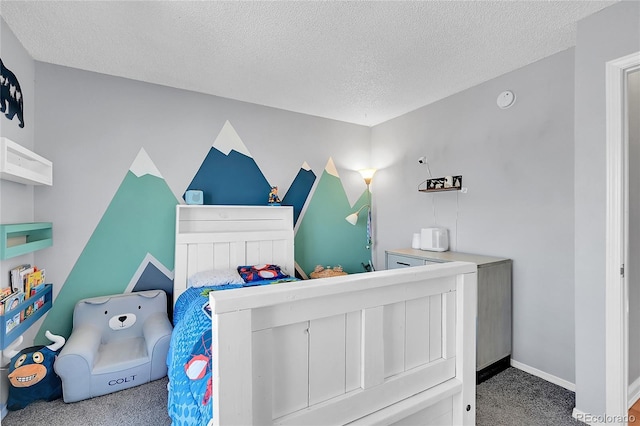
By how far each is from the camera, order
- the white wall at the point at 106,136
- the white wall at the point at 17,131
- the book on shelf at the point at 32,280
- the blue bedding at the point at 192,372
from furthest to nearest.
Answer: the white wall at the point at 106,136 → the book on shelf at the point at 32,280 → the white wall at the point at 17,131 → the blue bedding at the point at 192,372

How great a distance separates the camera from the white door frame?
5.37 feet

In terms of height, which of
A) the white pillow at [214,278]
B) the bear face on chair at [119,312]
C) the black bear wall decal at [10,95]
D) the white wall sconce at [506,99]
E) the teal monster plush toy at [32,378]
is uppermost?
the white wall sconce at [506,99]

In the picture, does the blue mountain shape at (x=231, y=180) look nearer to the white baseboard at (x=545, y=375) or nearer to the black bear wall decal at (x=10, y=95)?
the black bear wall decal at (x=10, y=95)

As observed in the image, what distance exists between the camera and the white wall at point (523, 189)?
215 centimetres

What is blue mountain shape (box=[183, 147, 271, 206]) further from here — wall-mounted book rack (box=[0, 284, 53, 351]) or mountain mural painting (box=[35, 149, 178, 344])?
wall-mounted book rack (box=[0, 284, 53, 351])

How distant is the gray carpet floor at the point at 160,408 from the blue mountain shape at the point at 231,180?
1.63 m

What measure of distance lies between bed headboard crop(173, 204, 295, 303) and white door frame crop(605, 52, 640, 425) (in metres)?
2.40

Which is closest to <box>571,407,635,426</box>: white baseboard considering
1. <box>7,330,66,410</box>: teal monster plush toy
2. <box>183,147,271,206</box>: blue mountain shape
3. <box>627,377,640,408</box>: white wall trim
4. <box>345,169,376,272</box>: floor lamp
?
<box>627,377,640,408</box>: white wall trim

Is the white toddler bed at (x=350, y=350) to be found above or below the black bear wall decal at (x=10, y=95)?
below

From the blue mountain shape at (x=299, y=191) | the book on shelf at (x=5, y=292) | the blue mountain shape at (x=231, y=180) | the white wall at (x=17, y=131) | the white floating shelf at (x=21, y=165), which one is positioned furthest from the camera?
the blue mountain shape at (x=299, y=191)

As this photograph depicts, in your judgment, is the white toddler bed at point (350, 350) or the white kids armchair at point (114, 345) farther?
the white kids armchair at point (114, 345)

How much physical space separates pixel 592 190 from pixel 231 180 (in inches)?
110

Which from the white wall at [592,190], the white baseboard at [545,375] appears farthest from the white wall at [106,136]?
the white baseboard at [545,375]

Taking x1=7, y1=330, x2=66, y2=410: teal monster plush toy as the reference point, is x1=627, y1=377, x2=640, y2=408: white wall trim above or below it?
below
